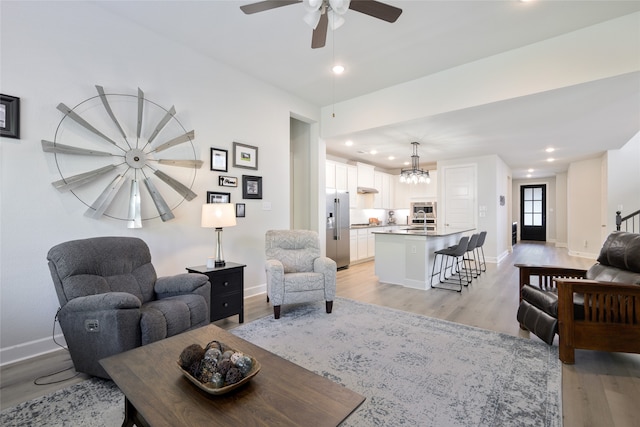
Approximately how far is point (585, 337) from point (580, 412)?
28.7 inches

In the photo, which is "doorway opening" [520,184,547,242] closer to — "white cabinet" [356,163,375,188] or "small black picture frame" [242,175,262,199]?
"white cabinet" [356,163,375,188]

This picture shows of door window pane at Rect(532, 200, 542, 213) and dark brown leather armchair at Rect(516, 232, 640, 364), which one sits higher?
door window pane at Rect(532, 200, 542, 213)

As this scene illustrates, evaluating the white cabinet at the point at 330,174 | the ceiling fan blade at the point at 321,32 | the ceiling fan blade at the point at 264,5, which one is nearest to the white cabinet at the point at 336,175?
the white cabinet at the point at 330,174

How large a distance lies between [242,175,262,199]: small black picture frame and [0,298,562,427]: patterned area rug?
5.63 ft

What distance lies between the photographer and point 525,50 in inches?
128

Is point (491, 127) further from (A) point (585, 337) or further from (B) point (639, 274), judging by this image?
(A) point (585, 337)

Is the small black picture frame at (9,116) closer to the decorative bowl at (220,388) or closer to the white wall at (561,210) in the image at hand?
the decorative bowl at (220,388)

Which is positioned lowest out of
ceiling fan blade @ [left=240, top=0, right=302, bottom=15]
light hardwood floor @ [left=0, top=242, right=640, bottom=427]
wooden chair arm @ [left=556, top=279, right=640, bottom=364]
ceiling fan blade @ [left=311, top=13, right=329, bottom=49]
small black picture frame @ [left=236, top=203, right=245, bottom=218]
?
light hardwood floor @ [left=0, top=242, right=640, bottom=427]

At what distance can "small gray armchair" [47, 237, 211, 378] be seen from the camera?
1.89m

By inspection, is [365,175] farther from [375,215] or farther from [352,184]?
[375,215]

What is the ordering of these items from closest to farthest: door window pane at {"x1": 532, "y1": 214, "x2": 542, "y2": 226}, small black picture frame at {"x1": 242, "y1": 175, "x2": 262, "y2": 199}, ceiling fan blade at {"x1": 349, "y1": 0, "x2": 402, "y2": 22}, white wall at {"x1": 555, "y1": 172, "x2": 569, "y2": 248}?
ceiling fan blade at {"x1": 349, "y1": 0, "x2": 402, "y2": 22} → small black picture frame at {"x1": 242, "y1": 175, "x2": 262, "y2": 199} → white wall at {"x1": 555, "y1": 172, "x2": 569, "y2": 248} → door window pane at {"x1": 532, "y1": 214, "x2": 542, "y2": 226}

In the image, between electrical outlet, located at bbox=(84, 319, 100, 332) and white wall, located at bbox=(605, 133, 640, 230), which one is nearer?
electrical outlet, located at bbox=(84, 319, 100, 332)

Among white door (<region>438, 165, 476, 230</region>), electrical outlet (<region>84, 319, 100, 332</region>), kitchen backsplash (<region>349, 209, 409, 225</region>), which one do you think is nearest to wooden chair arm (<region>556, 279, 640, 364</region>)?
electrical outlet (<region>84, 319, 100, 332</region>)

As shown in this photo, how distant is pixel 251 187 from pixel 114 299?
2.42 meters
